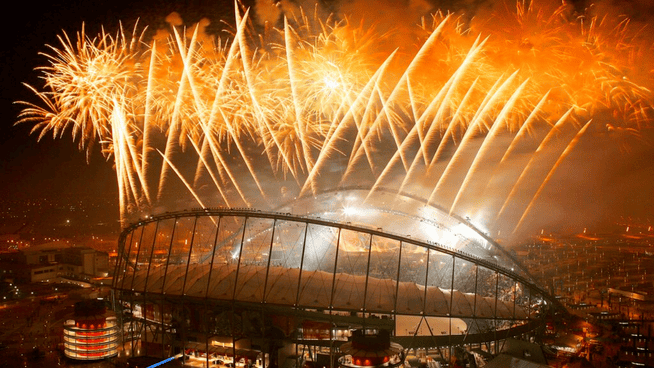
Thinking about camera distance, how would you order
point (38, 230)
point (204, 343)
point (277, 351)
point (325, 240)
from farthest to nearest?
point (38, 230), point (325, 240), point (204, 343), point (277, 351)

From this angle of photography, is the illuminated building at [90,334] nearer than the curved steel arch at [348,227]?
No

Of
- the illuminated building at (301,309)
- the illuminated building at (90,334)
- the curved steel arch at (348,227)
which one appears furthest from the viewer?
the illuminated building at (90,334)

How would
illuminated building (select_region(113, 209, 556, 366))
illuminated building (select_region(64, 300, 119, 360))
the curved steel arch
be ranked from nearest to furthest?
illuminated building (select_region(113, 209, 556, 366)), the curved steel arch, illuminated building (select_region(64, 300, 119, 360))

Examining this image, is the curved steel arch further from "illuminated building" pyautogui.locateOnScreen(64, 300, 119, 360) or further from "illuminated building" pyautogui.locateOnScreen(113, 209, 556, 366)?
"illuminated building" pyautogui.locateOnScreen(64, 300, 119, 360)

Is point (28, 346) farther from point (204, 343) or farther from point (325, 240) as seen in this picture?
point (325, 240)

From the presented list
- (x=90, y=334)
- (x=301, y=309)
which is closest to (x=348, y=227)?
(x=301, y=309)

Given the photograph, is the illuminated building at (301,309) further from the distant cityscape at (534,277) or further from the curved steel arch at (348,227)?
the distant cityscape at (534,277)

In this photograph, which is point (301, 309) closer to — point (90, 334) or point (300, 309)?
point (300, 309)

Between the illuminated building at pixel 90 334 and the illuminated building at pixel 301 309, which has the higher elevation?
the illuminated building at pixel 301 309

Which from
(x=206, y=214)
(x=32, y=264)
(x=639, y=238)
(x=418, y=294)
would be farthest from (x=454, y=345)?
(x=639, y=238)

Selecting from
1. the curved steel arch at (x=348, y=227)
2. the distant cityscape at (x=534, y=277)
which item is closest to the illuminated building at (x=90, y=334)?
the distant cityscape at (x=534, y=277)

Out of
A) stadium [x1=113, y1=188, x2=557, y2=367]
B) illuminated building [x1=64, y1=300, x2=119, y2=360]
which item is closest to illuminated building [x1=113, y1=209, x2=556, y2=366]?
stadium [x1=113, y1=188, x2=557, y2=367]
